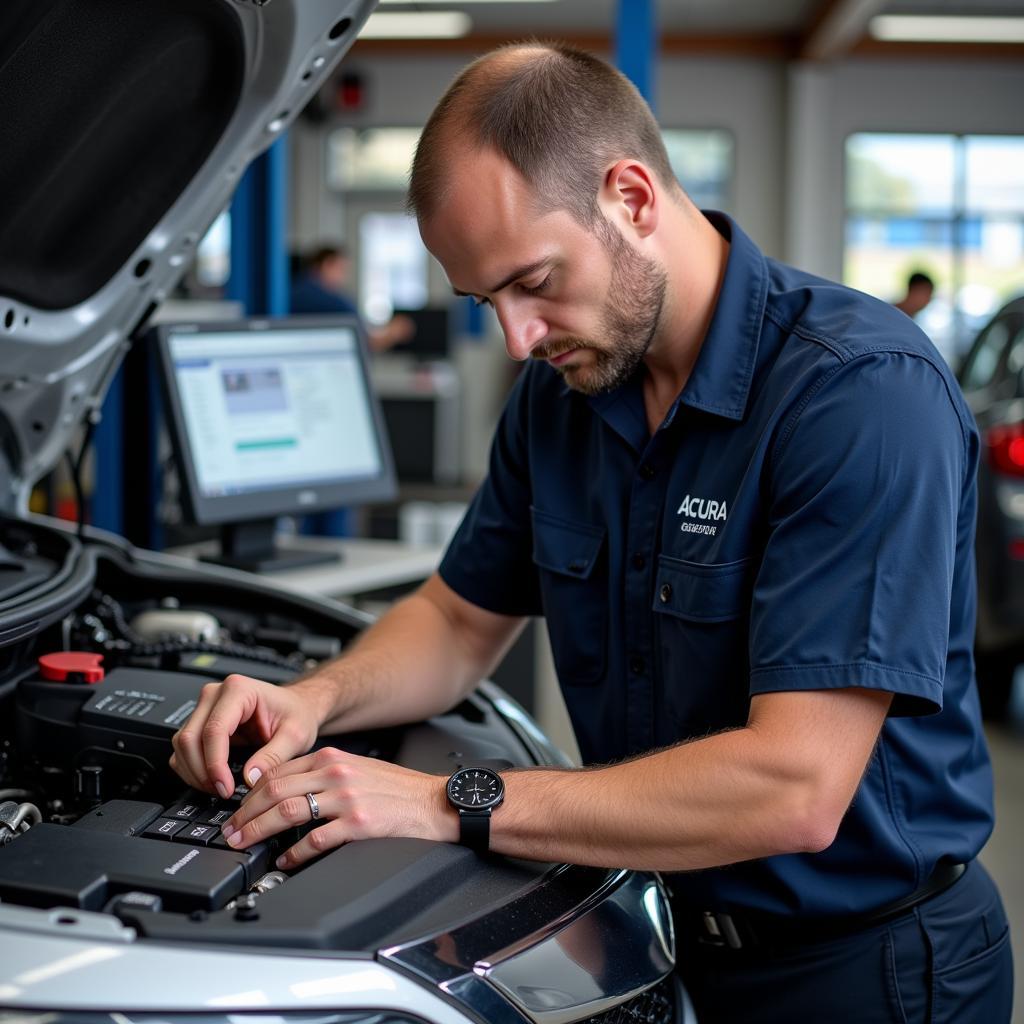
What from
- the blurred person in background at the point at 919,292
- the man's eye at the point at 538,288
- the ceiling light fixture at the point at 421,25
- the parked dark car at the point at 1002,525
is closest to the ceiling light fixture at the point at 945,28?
the blurred person in background at the point at 919,292

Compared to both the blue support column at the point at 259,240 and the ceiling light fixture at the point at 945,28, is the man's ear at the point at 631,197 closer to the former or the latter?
the blue support column at the point at 259,240

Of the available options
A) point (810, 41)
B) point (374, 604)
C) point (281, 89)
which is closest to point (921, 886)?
point (281, 89)

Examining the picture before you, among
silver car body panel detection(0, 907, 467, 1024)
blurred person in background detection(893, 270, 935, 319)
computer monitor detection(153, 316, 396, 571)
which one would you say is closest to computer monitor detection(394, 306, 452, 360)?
blurred person in background detection(893, 270, 935, 319)

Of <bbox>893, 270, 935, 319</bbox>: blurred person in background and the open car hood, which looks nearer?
the open car hood

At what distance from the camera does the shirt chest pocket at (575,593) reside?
140cm

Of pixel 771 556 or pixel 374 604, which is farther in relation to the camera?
pixel 374 604

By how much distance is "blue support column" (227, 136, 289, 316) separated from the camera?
3.62m

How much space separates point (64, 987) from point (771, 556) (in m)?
0.64

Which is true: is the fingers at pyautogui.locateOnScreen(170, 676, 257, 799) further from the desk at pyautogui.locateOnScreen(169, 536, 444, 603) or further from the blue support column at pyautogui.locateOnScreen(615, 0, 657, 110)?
the blue support column at pyautogui.locateOnScreen(615, 0, 657, 110)

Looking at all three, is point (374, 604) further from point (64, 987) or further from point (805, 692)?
point (64, 987)

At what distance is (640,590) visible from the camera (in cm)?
133

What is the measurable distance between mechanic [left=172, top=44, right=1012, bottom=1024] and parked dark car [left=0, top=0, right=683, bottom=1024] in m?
0.07

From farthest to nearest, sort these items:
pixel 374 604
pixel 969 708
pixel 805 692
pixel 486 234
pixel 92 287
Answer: pixel 374 604, pixel 92 287, pixel 969 708, pixel 486 234, pixel 805 692

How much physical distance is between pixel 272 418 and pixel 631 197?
1514mm
